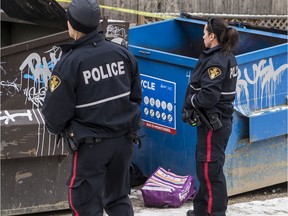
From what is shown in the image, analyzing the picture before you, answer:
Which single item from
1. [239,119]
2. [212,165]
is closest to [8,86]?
[212,165]

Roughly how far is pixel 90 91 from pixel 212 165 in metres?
1.37

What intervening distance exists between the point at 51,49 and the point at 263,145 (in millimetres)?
2073

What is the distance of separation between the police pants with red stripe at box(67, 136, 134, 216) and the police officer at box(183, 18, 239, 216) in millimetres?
895

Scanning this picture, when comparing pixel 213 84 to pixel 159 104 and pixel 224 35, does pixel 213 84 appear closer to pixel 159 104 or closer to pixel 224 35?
pixel 224 35

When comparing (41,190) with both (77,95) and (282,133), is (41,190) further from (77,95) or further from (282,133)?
(282,133)

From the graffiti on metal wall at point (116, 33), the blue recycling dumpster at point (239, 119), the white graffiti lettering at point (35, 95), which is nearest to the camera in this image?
the white graffiti lettering at point (35, 95)

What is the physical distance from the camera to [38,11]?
5.57 m

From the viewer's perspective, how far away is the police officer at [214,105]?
4719 mm

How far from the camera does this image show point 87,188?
3926 millimetres

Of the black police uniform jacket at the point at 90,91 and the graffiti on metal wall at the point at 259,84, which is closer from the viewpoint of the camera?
the black police uniform jacket at the point at 90,91

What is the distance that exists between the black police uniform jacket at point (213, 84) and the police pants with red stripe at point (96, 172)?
86cm

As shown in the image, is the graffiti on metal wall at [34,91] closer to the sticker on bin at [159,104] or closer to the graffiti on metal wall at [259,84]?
the sticker on bin at [159,104]

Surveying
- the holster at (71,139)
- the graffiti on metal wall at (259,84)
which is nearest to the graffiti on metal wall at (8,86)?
the holster at (71,139)

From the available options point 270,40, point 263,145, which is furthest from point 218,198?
point 270,40
